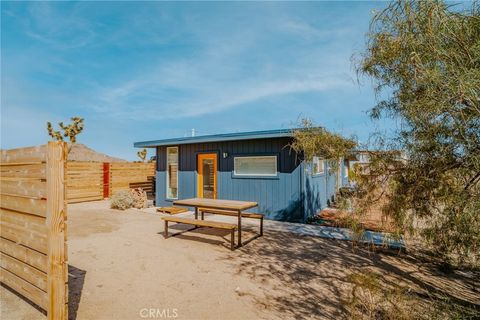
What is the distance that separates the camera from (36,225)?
2.53 meters

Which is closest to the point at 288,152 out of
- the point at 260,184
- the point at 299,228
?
the point at 260,184

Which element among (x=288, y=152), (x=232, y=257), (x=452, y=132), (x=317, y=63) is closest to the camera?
(x=452, y=132)

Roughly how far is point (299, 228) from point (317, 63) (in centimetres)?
424

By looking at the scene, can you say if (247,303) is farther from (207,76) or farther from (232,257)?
(207,76)

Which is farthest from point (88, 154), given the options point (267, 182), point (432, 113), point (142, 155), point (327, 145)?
point (432, 113)

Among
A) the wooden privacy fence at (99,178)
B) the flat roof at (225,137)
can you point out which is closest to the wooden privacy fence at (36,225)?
the flat roof at (225,137)

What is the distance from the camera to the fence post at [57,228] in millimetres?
2270

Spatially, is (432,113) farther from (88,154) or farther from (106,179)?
(88,154)

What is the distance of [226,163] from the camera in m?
8.75

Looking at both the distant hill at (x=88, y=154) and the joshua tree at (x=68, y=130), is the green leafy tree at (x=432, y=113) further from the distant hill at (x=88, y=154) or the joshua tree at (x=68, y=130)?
the distant hill at (x=88, y=154)

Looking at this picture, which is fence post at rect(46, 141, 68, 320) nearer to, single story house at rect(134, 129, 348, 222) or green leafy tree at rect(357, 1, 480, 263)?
green leafy tree at rect(357, 1, 480, 263)

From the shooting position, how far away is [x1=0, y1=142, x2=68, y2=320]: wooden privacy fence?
228 centimetres

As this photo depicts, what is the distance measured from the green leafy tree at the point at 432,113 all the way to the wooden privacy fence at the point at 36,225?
303cm

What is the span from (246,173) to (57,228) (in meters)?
6.40
